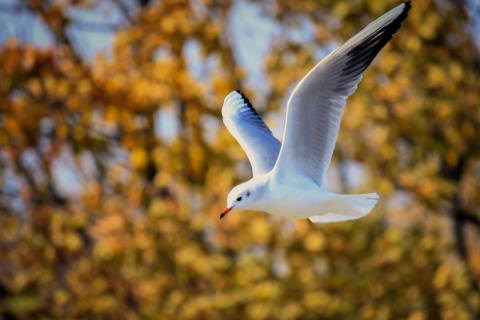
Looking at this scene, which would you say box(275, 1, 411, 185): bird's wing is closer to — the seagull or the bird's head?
the seagull

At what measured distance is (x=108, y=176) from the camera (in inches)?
412

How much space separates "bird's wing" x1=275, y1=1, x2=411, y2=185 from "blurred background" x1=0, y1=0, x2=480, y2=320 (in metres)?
4.65

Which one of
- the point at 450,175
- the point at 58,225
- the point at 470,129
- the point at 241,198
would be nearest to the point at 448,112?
the point at 470,129

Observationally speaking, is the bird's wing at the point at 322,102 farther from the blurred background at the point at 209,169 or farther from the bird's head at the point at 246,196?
the blurred background at the point at 209,169

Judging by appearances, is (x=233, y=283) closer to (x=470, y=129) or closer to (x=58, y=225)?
(x=58, y=225)

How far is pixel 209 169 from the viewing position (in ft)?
32.0

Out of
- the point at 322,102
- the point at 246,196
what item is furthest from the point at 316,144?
the point at 246,196

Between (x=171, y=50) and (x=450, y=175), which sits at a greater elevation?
(x=171, y=50)

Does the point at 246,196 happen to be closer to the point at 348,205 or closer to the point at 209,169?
the point at 348,205

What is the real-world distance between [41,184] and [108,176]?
865mm

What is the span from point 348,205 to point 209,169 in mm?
5433

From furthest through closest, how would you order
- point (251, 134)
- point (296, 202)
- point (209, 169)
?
point (209, 169), point (251, 134), point (296, 202)

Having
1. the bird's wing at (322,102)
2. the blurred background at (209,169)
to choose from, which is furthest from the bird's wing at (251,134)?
the blurred background at (209,169)

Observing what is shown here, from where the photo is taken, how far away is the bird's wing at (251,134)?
481 cm
